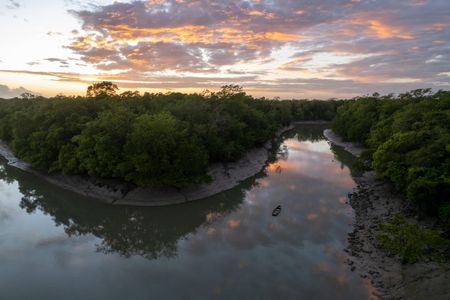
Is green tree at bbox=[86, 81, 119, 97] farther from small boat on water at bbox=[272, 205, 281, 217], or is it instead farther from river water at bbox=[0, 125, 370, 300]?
small boat on water at bbox=[272, 205, 281, 217]

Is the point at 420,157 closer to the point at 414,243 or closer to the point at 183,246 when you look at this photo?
the point at 414,243

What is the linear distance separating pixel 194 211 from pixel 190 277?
12.1 metres

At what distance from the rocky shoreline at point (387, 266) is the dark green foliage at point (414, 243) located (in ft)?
1.84

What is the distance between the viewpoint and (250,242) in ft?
84.2

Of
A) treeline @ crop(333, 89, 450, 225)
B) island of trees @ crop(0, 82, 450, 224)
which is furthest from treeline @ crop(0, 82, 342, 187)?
treeline @ crop(333, 89, 450, 225)

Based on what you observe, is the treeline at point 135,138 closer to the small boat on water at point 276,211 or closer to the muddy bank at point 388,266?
the small boat on water at point 276,211

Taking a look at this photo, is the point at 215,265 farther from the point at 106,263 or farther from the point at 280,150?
Result: the point at 280,150

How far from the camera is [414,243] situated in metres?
19.8

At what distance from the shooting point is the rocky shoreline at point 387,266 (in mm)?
18125

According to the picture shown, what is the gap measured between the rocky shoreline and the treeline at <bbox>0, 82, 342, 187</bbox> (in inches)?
670

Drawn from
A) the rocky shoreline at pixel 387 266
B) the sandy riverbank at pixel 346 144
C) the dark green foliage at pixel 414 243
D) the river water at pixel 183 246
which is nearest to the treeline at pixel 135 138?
the river water at pixel 183 246

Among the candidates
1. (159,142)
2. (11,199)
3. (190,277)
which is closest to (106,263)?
(190,277)

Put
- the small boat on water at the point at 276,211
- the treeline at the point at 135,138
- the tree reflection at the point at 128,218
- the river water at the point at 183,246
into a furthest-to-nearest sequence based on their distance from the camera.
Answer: the treeline at the point at 135,138 → the small boat on water at the point at 276,211 → the tree reflection at the point at 128,218 → the river water at the point at 183,246

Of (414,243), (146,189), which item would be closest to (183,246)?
(146,189)
